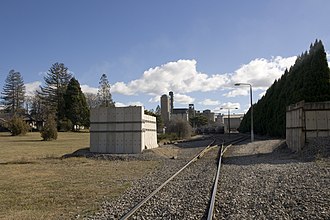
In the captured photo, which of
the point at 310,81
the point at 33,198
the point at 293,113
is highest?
the point at 310,81

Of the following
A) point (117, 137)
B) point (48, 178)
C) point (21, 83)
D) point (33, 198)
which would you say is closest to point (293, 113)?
point (117, 137)

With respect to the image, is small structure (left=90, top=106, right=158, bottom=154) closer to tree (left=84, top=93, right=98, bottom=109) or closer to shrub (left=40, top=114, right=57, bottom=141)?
shrub (left=40, top=114, right=57, bottom=141)

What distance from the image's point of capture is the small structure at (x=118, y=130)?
26922mm

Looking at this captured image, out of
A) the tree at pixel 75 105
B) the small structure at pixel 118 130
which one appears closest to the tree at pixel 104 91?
the tree at pixel 75 105

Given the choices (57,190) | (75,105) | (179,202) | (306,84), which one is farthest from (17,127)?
(179,202)

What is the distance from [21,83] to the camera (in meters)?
108

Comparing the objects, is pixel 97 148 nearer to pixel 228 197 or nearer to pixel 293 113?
pixel 293 113

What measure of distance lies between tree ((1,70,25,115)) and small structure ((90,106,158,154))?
281 ft

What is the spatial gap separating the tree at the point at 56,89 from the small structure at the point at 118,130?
240 feet

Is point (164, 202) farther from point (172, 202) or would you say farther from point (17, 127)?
point (17, 127)

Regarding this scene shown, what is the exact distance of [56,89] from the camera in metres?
103

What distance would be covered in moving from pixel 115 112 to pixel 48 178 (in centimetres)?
1269

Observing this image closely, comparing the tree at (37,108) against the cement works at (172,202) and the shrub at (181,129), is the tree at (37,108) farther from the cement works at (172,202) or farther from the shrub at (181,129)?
the cement works at (172,202)

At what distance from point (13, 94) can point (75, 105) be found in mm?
22157
